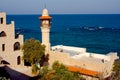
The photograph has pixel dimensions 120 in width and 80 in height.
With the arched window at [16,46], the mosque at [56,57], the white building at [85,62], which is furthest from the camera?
the arched window at [16,46]

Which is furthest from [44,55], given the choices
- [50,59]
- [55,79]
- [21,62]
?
[55,79]

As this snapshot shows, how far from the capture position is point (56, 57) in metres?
33.9

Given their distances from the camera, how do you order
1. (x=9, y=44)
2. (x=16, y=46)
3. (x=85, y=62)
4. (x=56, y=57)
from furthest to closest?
(x=16, y=46)
(x=56, y=57)
(x=9, y=44)
(x=85, y=62)

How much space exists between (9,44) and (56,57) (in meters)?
6.01

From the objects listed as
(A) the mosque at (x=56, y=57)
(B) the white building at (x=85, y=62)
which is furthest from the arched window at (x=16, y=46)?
(B) the white building at (x=85, y=62)

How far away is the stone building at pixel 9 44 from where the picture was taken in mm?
33000

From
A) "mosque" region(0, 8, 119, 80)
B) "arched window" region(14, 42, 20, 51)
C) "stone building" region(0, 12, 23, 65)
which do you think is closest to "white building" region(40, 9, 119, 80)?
"mosque" region(0, 8, 119, 80)

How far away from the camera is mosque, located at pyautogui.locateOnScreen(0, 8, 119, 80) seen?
29.8m

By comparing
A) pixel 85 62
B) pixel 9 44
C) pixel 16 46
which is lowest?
pixel 85 62

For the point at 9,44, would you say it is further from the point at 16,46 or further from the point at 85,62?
the point at 85,62

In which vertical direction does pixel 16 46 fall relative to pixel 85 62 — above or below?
above

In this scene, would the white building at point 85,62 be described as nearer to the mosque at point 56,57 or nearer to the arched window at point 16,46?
the mosque at point 56,57

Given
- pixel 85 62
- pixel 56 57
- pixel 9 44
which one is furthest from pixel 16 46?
pixel 85 62

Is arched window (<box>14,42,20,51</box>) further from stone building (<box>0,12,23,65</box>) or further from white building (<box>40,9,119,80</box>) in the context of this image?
white building (<box>40,9,119,80</box>)
